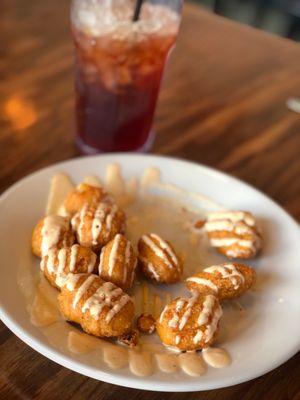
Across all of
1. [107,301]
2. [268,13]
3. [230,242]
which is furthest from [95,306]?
[268,13]

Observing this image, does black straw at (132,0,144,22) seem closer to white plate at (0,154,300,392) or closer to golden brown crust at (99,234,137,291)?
white plate at (0,154,300,392)

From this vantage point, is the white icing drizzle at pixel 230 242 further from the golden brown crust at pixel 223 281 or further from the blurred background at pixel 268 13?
the blurred background at pixel 268 13

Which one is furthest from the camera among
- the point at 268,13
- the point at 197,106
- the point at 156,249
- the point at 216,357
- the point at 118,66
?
the point at 268,13

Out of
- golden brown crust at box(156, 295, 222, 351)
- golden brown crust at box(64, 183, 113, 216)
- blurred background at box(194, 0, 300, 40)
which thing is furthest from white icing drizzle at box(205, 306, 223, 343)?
blurred background at box(194, 0, 300, 40)

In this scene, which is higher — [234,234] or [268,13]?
[234,234]

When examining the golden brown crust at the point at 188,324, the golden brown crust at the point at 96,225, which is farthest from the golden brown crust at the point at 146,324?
the golden brown crust at the point at 96,225

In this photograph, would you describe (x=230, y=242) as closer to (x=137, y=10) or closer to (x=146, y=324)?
(x=146, y=324)
